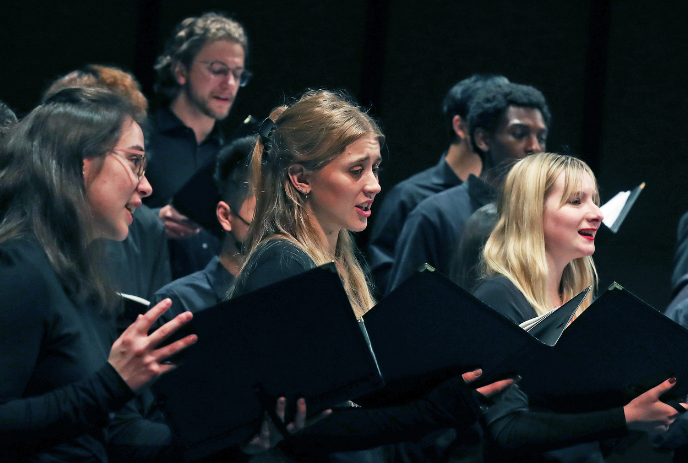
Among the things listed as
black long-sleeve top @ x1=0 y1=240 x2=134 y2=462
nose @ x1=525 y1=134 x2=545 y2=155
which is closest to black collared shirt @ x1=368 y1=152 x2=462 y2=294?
nose @ x1=525 y1=134 x2=545 y2=155

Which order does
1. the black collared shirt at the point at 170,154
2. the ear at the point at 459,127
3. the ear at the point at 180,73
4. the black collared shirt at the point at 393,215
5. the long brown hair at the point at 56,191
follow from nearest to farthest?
the long brown hair at the point at 56,191 → the black collared shirt at the point at 170,154 → the black collared shirt at the point at 393,215 → the ear at the point at 180,73 → the ear at the point at 459,127

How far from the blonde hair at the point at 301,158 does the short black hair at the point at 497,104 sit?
59.4 inches

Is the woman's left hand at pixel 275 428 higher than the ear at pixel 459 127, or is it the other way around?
the ear at pixel 459 127

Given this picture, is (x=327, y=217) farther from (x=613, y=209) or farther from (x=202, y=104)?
(x=202, y=104)

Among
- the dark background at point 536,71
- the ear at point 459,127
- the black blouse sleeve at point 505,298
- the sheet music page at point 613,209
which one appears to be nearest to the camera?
the black blouse sleeve at point 505,298

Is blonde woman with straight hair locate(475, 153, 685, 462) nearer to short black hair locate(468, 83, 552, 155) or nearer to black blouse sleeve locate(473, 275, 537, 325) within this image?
black blouse sleeve locate(473, 275, 537, 325)

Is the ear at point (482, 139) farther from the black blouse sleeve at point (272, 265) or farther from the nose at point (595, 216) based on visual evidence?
the black blouse sleeve at point (272, 265)

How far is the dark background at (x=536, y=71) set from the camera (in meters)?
4.45

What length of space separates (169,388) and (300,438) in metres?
0.35

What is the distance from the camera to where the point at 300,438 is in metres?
1.88

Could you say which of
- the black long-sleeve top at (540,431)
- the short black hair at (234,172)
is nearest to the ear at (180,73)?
the short black hair at (234,172)

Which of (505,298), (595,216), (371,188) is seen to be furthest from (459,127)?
(371,188)

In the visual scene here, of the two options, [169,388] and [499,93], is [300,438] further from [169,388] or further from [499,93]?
[499,93]

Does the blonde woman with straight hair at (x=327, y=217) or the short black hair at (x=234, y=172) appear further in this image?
the short black hair at (x=234, y=172)
